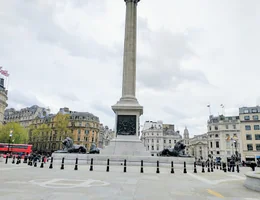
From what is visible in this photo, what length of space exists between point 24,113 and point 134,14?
10114 cm

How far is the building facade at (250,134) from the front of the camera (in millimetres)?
69125

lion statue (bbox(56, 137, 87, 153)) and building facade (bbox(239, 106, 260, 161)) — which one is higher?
building facade (bbox(239, 106, 260, 161))

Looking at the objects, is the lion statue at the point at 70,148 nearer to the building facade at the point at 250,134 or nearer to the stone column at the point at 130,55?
the stone column at the point at 130,55

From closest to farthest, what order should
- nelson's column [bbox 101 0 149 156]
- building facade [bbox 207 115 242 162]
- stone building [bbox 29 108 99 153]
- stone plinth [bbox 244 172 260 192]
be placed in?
stone plinth [bbox 244 172 260 192] → nelson's column [bbox 101 0 149 156] → building facade [bbox 207 115 242 162] → stone building [bbox 29 108 99 153]

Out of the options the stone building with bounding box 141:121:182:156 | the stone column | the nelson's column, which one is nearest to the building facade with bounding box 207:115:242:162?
the stone building with bounding box 141:121:182:156

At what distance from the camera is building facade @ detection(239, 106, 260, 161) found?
6912cm

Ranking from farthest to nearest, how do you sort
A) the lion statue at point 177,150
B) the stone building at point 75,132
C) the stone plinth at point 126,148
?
the stone building at point 75,132 < the lion statue at point 177,150 < the stone plinth at point 126,148

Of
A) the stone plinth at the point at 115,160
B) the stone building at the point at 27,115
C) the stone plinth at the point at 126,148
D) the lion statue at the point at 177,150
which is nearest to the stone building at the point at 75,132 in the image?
the stone building at the point at 27,115

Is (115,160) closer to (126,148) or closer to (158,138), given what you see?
(126,148)

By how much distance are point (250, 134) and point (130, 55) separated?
59683 millimetres

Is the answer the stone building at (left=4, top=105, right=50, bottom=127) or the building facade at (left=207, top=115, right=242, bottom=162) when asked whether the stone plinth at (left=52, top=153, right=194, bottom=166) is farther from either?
the stone building at (left=4, top=105, right=50, bottom=127)

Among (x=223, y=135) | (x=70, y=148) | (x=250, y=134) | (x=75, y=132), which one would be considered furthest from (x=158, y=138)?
(x=70, y=148)

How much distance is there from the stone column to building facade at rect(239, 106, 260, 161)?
191 feet

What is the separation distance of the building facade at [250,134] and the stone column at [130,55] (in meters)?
58.2
